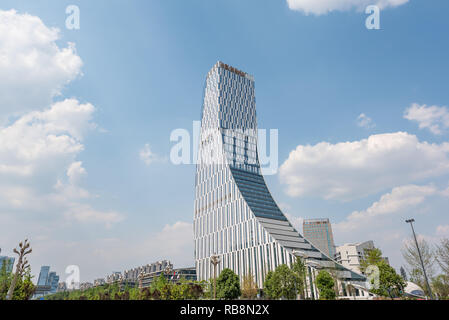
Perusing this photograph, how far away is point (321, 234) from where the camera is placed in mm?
176500

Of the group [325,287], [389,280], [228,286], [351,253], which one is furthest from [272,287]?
[351,253]

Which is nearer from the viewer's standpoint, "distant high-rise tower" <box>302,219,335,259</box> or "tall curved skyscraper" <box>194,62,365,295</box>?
"tall curved skyscraper" <box>194,62,365,295</box>

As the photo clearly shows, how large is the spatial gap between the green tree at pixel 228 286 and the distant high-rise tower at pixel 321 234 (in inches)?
5289

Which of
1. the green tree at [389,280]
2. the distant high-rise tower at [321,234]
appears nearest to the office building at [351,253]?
the distant high-rise tower at [321,234]

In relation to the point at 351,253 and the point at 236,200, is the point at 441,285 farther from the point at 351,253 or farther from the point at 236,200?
the point at 351,253

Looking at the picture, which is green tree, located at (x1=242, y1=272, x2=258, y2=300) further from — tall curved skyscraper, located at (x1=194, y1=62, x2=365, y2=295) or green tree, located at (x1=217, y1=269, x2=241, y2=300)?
tall curved skyscraper, located at (x1=194, y1=62, x2=365, y2=295)

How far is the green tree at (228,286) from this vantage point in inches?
1848

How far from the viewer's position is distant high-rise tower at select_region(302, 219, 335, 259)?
171 metres

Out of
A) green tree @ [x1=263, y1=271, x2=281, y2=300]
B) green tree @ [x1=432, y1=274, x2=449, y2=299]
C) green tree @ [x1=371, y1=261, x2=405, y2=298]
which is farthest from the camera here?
green tree @ [x1=263, y1=271, x2=281, y2=300]

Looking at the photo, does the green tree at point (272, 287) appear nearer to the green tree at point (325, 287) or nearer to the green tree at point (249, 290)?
the green tree at point (249, 290)

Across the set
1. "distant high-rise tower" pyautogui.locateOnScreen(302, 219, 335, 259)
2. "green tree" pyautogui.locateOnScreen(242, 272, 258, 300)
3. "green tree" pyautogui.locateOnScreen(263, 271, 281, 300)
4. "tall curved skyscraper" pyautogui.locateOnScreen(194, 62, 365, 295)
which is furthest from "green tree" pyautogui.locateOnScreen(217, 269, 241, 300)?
"distant high-rise tower" pyautogui.locateOnScreen(302, 219, 335, 259)

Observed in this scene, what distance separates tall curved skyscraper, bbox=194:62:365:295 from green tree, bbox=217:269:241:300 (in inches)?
699
